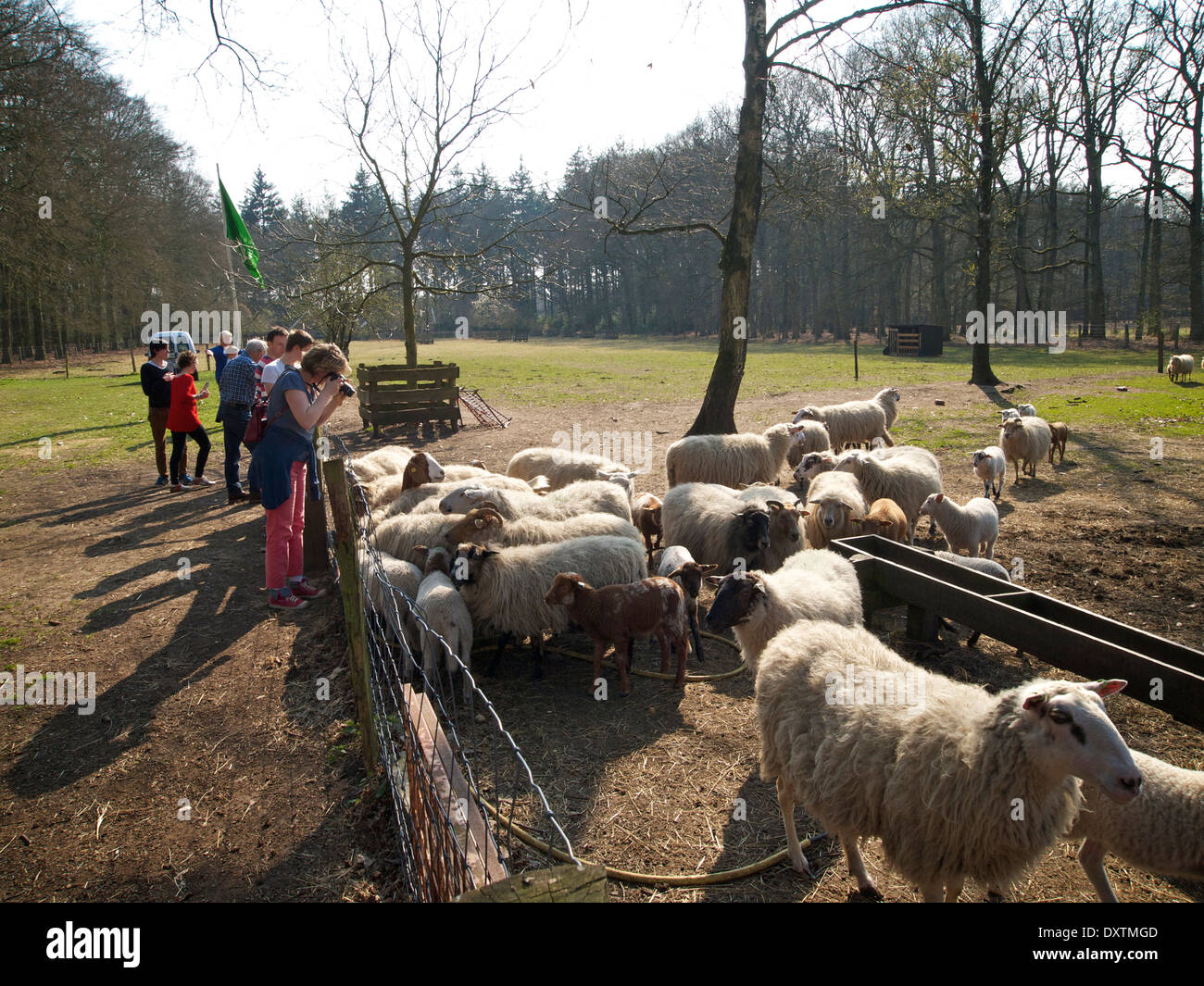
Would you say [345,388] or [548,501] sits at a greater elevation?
[345,388]

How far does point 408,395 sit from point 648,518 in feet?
34.6

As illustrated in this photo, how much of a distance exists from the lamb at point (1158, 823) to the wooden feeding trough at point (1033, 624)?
0.88 metres

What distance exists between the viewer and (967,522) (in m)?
7.63

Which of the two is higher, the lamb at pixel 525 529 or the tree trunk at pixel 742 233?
the tree trunk at pixel 742 233

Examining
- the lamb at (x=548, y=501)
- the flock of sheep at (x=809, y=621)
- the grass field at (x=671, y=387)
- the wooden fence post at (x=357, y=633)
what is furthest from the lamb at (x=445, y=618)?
the grass field at (x=671, y=387)

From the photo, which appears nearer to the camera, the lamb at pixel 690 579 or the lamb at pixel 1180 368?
the lamb at pixel 690 579

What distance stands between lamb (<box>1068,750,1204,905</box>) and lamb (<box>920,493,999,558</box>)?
15.0 ft

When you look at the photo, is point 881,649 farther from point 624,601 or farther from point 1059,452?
point 1059,452

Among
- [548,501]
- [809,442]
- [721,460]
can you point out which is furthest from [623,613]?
[809,442]

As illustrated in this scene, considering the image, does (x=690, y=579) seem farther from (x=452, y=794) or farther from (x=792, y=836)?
(x=452, y=794)

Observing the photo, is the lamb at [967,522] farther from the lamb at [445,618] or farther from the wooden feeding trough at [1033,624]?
the lamb at [445,618]

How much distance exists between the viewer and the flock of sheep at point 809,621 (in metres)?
2.96

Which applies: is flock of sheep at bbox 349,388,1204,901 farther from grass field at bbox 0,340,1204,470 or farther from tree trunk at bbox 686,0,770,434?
grass field at bbox 0,340,1204,470
